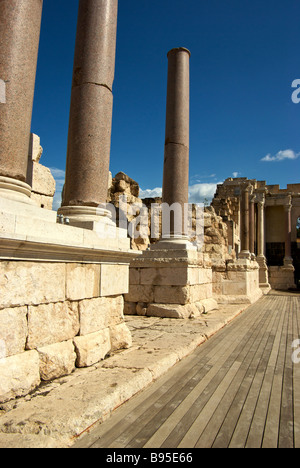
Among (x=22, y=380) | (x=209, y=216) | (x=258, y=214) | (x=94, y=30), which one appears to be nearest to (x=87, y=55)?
(x=94, y=30)

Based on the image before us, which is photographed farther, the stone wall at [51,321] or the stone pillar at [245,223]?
the stone pillar at [245,223]

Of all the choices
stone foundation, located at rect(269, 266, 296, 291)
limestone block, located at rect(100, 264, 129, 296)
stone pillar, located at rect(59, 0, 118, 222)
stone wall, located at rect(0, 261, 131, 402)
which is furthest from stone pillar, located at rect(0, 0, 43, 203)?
stone foundation, located at rect(269, 266, 296, 291)

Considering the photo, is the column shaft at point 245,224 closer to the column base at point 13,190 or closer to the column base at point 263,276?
the column base at point 263,276

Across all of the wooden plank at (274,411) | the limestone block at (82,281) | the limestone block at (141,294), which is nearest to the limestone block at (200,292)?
the limestone block at (141,294)

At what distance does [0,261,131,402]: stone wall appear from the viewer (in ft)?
9.18

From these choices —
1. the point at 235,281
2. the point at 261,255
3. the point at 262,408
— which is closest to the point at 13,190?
the point at 262,408

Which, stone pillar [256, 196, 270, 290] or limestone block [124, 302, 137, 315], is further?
stone pillar [256, 196, 270, 290]

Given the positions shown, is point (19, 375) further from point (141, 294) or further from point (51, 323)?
point (141, 294)

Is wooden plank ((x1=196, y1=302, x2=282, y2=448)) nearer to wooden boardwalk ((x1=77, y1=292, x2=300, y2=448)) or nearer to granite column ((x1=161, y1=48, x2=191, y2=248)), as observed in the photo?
wooden boardwalk ((x1=77, y1=292, x2=300, y2=448))

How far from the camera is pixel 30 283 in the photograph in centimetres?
305

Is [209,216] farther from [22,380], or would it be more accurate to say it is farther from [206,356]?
[22,380]

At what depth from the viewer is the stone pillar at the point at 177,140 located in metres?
8.23

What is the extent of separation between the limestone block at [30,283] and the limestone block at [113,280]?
2.37ft

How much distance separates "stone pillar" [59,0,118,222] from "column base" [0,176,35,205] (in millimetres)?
989
